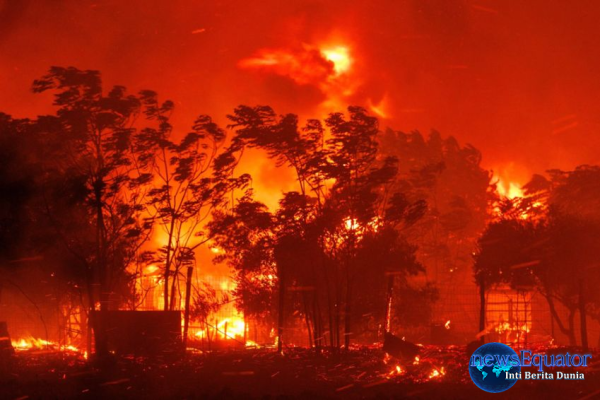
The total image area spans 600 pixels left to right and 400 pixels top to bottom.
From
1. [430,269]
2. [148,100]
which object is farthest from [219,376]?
[430,269]

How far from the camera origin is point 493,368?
14719 mm

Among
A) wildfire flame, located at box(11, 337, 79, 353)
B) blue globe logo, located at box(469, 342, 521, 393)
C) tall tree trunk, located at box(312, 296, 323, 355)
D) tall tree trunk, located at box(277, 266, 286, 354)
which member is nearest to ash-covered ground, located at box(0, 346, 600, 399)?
blue globe logo, located at box(469, 342, 521, 393)

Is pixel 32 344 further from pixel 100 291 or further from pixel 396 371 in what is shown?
pixel 396 371

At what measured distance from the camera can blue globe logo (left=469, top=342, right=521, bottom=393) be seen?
13703mm

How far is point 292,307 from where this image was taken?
82.6ft

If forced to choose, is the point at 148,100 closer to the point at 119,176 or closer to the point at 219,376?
A: the point at 119,176

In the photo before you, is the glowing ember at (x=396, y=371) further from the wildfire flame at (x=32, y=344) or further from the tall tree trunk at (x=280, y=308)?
the wildfire flame at (x=32, y=344)

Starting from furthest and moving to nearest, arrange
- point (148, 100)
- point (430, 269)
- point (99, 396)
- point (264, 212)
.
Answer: point (430, 269)
point (148, 100)
point (264, 212)
point (99, 396)

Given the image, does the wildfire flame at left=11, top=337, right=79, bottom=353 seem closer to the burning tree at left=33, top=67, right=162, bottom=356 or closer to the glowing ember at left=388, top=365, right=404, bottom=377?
the burning tree at left=33, top=67, right=162, bottom=356

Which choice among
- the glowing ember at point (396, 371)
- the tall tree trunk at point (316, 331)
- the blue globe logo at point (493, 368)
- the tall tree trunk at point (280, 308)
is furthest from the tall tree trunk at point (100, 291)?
the blue globe logo at point (493, 368)

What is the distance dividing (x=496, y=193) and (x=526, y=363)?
3945 cm

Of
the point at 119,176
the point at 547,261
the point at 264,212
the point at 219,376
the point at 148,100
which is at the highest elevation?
the point at 148,100

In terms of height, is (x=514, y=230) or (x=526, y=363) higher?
(x=514, y=230)

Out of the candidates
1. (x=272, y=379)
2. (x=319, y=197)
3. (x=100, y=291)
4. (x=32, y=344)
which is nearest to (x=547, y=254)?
(x=319, y=197)
